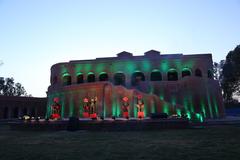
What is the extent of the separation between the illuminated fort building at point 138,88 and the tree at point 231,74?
11.1 m

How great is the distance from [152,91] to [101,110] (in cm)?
960

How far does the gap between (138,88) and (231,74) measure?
99.2ft

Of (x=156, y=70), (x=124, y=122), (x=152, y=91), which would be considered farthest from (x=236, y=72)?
(x=124, y=122)

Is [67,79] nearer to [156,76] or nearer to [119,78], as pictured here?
[119,78]

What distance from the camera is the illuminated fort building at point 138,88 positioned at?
28922mm

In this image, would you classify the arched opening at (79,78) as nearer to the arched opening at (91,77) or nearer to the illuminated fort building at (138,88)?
the illuminated fort building at (138,88)

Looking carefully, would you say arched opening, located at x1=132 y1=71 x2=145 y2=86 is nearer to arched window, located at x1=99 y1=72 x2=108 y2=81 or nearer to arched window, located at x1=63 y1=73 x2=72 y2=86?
arched window, located at x1=99 y1=72 x2=108 y2=81

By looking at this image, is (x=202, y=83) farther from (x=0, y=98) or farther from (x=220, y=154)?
(x=0, y=98)

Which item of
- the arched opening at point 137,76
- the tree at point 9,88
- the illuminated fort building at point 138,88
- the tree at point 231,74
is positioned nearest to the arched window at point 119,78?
the illuminated fort building at point 138,88

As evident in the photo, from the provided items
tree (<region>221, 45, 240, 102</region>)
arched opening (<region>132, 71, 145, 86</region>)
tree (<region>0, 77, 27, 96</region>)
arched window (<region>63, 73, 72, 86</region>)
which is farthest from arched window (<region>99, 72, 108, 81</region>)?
tree (<region>0, 77, 27, 96</region>)

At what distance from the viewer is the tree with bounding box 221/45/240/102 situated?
42531 millimetres

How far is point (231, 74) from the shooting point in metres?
47.9

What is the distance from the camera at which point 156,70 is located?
3628 centimetres

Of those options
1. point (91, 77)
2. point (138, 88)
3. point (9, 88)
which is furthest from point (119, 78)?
point (9, 88)
